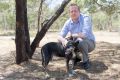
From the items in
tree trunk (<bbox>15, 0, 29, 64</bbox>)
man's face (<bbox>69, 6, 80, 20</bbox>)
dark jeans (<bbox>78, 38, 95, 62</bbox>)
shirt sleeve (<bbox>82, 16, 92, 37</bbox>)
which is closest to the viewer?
dark jeans (<bbox>78, 38, 95, 62</bbox>)

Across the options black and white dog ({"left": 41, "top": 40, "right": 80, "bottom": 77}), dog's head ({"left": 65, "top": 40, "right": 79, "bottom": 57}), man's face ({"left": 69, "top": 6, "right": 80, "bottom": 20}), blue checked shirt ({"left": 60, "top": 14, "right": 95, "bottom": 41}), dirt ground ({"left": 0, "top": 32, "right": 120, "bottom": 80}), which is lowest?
dirt ground ({"left": 0, "top": 32, "right": 120, "bottom": 80})

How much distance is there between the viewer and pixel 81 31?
7.27 metres

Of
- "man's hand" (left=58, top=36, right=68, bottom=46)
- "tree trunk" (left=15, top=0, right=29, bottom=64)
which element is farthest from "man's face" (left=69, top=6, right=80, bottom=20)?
"tree trunk" (left=15, top=0, right=29, bottom=64)

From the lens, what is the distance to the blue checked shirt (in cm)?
713

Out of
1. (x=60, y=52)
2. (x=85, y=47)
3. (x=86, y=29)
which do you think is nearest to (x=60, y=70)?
(x=60, y=52)

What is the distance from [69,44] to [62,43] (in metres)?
0.25

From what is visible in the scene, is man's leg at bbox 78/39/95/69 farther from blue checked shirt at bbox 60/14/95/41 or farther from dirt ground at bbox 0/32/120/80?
dirt ground at bbox 0/32/120/80

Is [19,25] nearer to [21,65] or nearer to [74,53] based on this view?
[21,65]

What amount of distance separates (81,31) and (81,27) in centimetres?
10

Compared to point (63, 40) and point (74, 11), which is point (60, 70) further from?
point (74, 11)

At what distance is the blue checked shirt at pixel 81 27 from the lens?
713 cm

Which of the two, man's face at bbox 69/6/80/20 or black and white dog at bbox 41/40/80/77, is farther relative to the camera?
man's face at bbox 69/6/80/20

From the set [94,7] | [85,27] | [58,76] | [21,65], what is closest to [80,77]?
[58,76]

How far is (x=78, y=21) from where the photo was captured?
7422 millimetres
